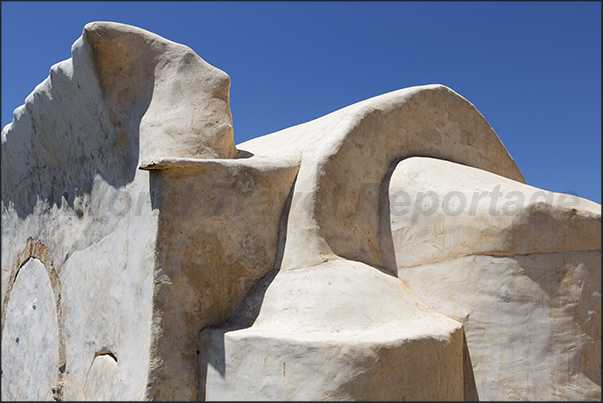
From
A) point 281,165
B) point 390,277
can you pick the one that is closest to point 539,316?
point 390,277

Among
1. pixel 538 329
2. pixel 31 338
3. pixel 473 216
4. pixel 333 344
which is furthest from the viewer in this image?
pixel 31 338

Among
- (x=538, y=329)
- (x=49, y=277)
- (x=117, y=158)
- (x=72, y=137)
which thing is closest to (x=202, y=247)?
(x=117, y=158)

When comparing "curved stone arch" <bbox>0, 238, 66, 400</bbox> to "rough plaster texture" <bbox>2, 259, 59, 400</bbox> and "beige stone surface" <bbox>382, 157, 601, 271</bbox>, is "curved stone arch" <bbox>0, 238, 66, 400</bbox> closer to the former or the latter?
"rough plaster texture" <bbox>2, 259, 59, 400</bbox>

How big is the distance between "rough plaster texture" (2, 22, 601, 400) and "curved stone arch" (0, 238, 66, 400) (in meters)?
0.04

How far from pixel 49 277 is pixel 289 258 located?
9.13 feet

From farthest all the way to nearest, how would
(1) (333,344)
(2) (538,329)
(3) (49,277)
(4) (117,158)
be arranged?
1. (3) (49,277)
2. (4) (117,158)
3. (2) (538,329)
4. (1) (333,344)

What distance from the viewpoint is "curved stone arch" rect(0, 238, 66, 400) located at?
489 centimetres

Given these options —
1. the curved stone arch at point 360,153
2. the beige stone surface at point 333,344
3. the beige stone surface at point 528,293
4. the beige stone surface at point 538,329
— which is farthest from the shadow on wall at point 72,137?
the beige stone surface at point 538,329

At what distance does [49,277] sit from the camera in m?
5.38

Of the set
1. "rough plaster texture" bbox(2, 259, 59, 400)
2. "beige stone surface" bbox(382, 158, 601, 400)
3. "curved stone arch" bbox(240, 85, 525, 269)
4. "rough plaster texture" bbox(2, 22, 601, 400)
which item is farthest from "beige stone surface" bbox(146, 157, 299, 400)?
"rough plaster texture" bbox(2, 259, 59, 400)

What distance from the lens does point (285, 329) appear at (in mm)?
3641

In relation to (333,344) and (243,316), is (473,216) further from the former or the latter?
(243,316)

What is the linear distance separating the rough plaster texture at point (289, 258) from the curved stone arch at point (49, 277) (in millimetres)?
36

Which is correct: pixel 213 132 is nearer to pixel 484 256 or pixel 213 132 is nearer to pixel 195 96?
pixel 195 96
